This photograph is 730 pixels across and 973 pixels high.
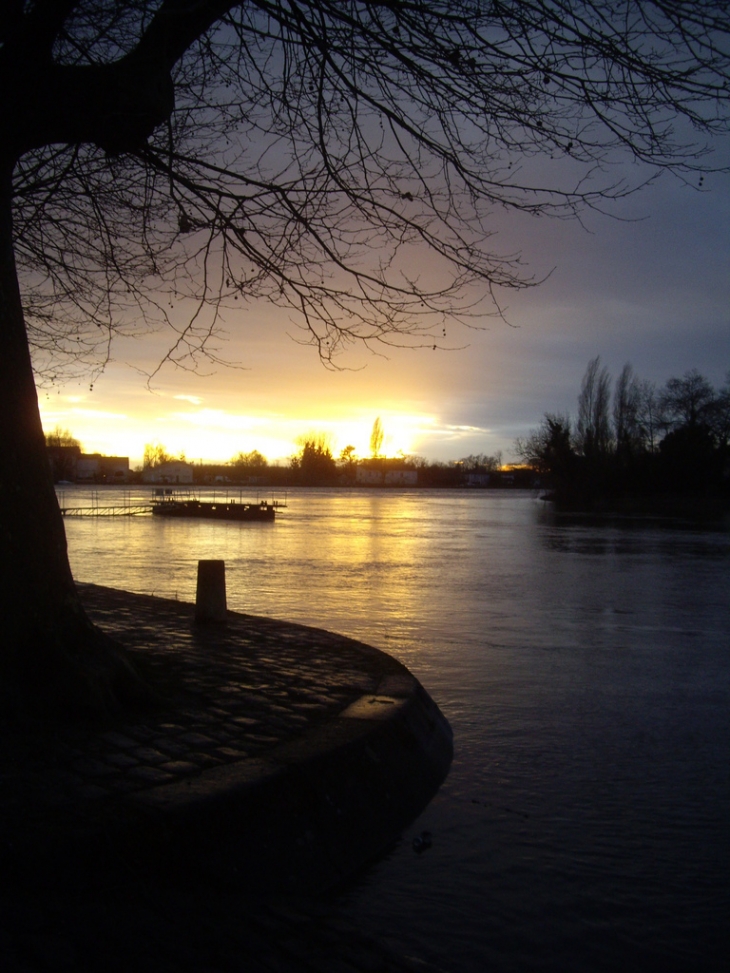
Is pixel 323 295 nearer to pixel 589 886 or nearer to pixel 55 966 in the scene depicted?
pixel 589 886

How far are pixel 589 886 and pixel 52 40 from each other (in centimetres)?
590

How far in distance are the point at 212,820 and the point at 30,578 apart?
6.73ft

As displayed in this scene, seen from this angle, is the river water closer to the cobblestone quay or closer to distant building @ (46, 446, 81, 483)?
the cobblestone quay

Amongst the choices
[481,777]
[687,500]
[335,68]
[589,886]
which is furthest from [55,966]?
[687,500]

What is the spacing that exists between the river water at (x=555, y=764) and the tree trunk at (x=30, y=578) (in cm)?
208

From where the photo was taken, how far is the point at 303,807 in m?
4.37

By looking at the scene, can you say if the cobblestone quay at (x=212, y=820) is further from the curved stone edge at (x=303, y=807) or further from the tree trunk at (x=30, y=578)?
the tree trunk at (x=30, y=578)

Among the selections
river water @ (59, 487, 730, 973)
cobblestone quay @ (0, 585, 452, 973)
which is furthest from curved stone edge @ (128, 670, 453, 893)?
river water @ (59, 487, 730, 973)

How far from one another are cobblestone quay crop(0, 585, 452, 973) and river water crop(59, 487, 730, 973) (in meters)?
0.35

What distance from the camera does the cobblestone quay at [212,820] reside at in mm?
3217

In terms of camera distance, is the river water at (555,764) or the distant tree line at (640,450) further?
the distant tree line at (640,450)

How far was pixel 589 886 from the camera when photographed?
438 centimetres

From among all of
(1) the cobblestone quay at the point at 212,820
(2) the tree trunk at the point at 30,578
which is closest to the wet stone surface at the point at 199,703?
(1) the cobblestone quay at the point at 212,820

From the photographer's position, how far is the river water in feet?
13.0
